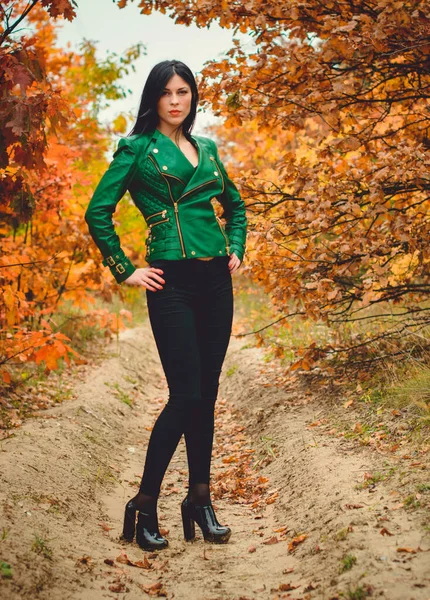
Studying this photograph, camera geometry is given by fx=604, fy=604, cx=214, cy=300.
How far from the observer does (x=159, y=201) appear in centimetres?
290

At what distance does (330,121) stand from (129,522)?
2681 millimetres

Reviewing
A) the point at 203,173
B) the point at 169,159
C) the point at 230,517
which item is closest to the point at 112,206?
the point at 169,159

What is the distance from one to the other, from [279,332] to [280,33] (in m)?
4.50

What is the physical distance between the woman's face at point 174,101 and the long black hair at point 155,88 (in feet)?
0.07

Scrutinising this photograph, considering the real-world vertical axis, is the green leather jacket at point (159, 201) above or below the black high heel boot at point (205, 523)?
above

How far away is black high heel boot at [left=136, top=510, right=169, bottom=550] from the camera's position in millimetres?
2912

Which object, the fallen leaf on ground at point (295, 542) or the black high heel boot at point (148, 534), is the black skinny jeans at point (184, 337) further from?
the fallen leaf on ground at point (295, 542)

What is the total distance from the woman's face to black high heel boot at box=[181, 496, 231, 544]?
6.36 feet

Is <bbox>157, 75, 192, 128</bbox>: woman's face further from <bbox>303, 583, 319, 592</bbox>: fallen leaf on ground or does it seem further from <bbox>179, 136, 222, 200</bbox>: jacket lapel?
<bbox>303, 583, 319, 592</bbox>: fallen leaf on ground

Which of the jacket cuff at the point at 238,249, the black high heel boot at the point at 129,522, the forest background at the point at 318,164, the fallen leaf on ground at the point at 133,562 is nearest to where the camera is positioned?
the fallen leaf on ground at the point at 133,562

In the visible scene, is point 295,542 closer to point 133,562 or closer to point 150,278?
point 133,562

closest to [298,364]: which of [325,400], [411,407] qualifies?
[325,400]

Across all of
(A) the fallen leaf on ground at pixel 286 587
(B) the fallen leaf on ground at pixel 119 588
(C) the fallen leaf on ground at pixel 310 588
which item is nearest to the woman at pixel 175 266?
(B) the fallen leaf on ground at pixel 119 588

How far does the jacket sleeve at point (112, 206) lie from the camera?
282cm
